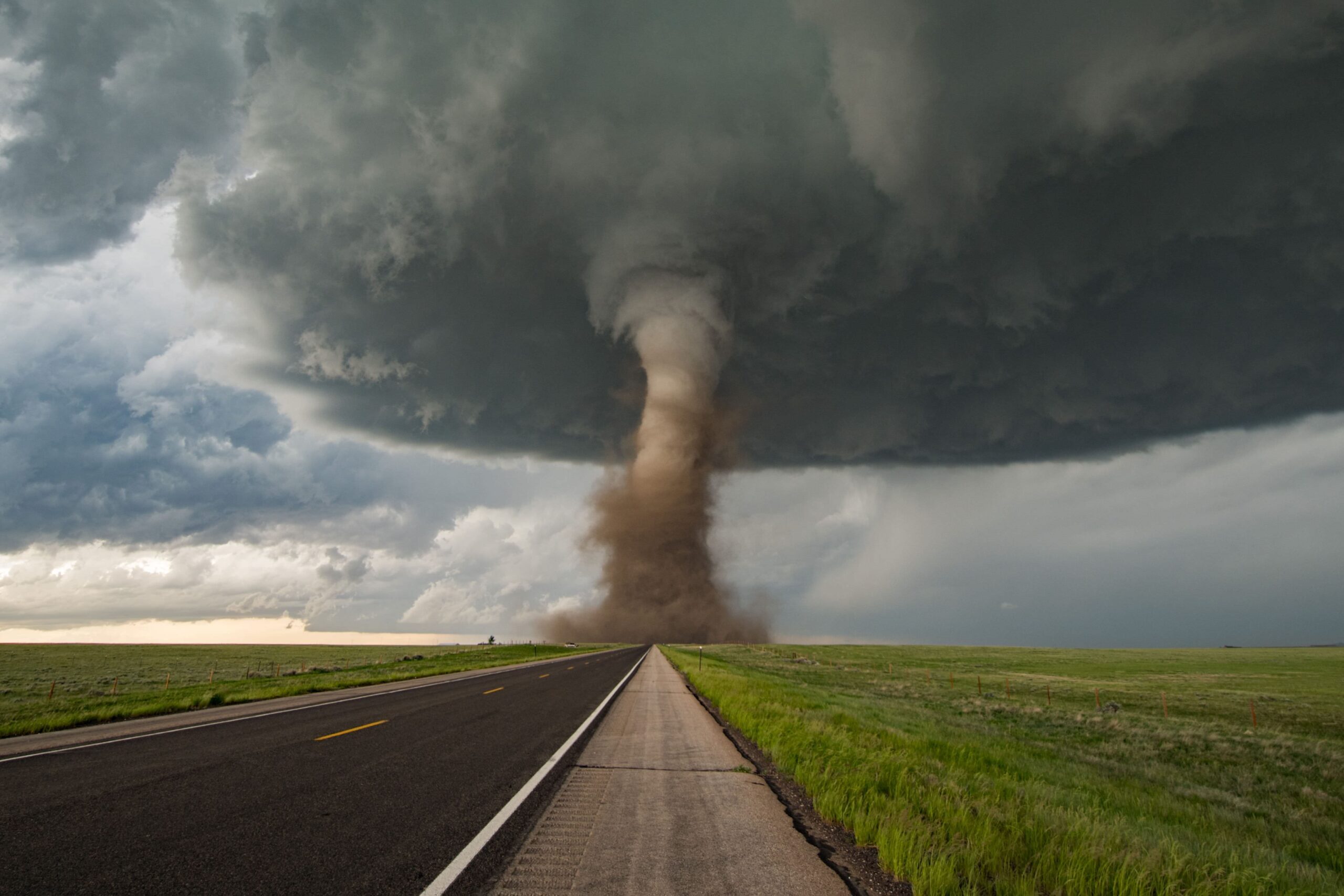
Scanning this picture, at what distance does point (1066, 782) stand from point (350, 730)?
1318cm

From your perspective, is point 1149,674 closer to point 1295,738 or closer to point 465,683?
point 1295,738

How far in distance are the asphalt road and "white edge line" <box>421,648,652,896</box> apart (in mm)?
97

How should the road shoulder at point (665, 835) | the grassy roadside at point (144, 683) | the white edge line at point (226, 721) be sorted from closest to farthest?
the road shoulder at point (665, 835)
the white edge line at point (226, 721)
the grassy roadside at point (144, 683)

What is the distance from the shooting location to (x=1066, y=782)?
1231 centimetres

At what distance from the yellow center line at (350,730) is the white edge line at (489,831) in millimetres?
3876

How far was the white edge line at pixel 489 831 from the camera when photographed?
4.46 meters

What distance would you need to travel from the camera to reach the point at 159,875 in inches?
177

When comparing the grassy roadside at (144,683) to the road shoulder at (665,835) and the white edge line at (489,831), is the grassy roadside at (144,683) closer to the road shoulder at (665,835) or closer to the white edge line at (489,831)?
the white edge line at (489,831)

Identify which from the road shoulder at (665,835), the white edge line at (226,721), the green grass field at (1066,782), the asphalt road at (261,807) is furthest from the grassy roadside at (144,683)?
the green grass field at (1066,782)

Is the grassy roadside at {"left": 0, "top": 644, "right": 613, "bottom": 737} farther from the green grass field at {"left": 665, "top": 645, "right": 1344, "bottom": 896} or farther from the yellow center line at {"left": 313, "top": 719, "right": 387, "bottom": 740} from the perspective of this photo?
the green grass field at {"left": 665, "top": 645, "right": 1344, "bottom": 896}

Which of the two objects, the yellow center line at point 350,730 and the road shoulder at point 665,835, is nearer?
the road shoulder at point 665,835

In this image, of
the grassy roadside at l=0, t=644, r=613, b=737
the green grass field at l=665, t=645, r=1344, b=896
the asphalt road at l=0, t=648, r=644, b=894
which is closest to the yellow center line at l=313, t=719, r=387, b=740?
the asphalt road at l=0, t=648, r=644, b=894

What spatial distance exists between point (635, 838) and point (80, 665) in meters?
73.2

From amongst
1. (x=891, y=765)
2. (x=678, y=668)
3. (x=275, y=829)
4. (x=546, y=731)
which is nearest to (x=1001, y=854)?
(x=891, y=765)
